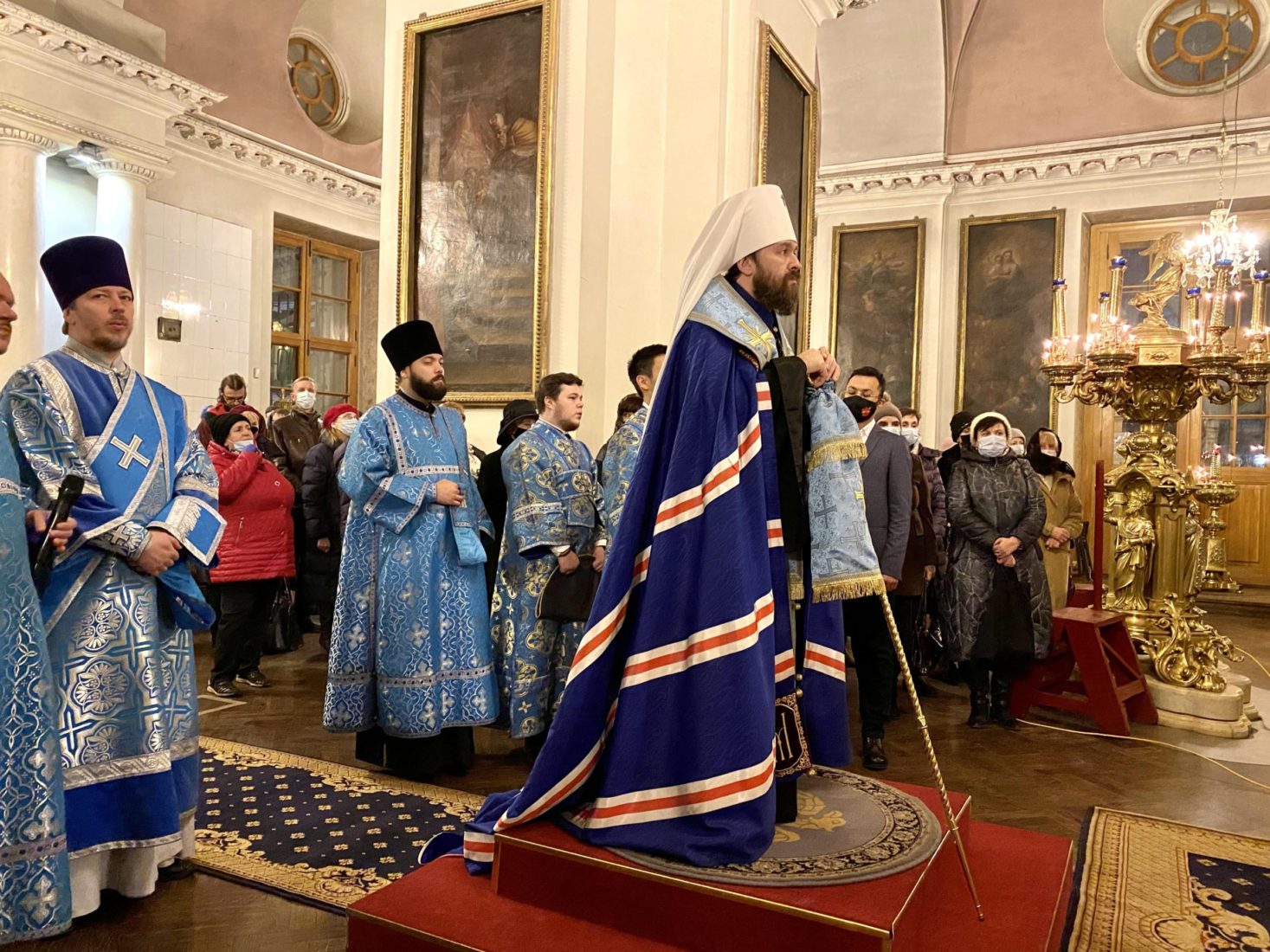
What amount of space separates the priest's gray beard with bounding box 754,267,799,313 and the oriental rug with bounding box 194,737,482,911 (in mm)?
2052

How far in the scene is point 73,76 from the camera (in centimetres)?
912

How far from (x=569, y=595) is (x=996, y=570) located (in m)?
2.58

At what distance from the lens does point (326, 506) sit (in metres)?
6.50

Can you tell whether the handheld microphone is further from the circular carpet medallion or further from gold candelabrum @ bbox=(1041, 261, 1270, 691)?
gold candelabrum @ bbox=(1041, 261, 1270, 691)

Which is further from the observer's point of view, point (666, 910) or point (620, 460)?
point (620, 460)

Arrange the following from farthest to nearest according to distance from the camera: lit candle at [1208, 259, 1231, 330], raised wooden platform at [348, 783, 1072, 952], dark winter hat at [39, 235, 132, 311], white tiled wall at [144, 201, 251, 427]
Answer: white tiled wall at [144, 201, 251, 427] → lit candle at [1208, 259, 1231, 330] → dark winter hat at [39, 235, 132, 311] → raised wooden platform at [348, 783, 1072, 952]

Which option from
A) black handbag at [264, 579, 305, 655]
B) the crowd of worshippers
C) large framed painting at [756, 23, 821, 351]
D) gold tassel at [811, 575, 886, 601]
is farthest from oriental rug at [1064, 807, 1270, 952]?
black handbag at [264, 579, 305, 655]

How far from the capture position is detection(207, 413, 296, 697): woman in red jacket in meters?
5.83

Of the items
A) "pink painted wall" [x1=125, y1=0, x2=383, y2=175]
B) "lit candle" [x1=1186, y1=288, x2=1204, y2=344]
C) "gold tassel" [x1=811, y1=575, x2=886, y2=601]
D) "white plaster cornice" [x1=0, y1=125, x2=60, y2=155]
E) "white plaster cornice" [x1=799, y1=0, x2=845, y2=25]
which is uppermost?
"pink painted wall" [x1=125, y1=0, x2=383, y2=175]

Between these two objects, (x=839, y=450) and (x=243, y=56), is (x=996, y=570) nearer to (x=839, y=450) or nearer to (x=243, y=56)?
(x=839, y=450)

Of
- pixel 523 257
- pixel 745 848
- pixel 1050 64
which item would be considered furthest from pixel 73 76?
pixel 1050 64

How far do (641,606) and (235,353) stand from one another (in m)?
10.8

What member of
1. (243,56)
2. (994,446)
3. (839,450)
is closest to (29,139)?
(243,56)

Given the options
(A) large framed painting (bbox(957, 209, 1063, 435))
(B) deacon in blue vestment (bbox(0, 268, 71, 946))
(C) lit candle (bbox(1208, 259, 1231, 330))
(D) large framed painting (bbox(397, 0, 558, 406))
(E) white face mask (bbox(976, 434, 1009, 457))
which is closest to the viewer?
(B) deacon in blue vestment (bbox(0, 268, 71, 946))
